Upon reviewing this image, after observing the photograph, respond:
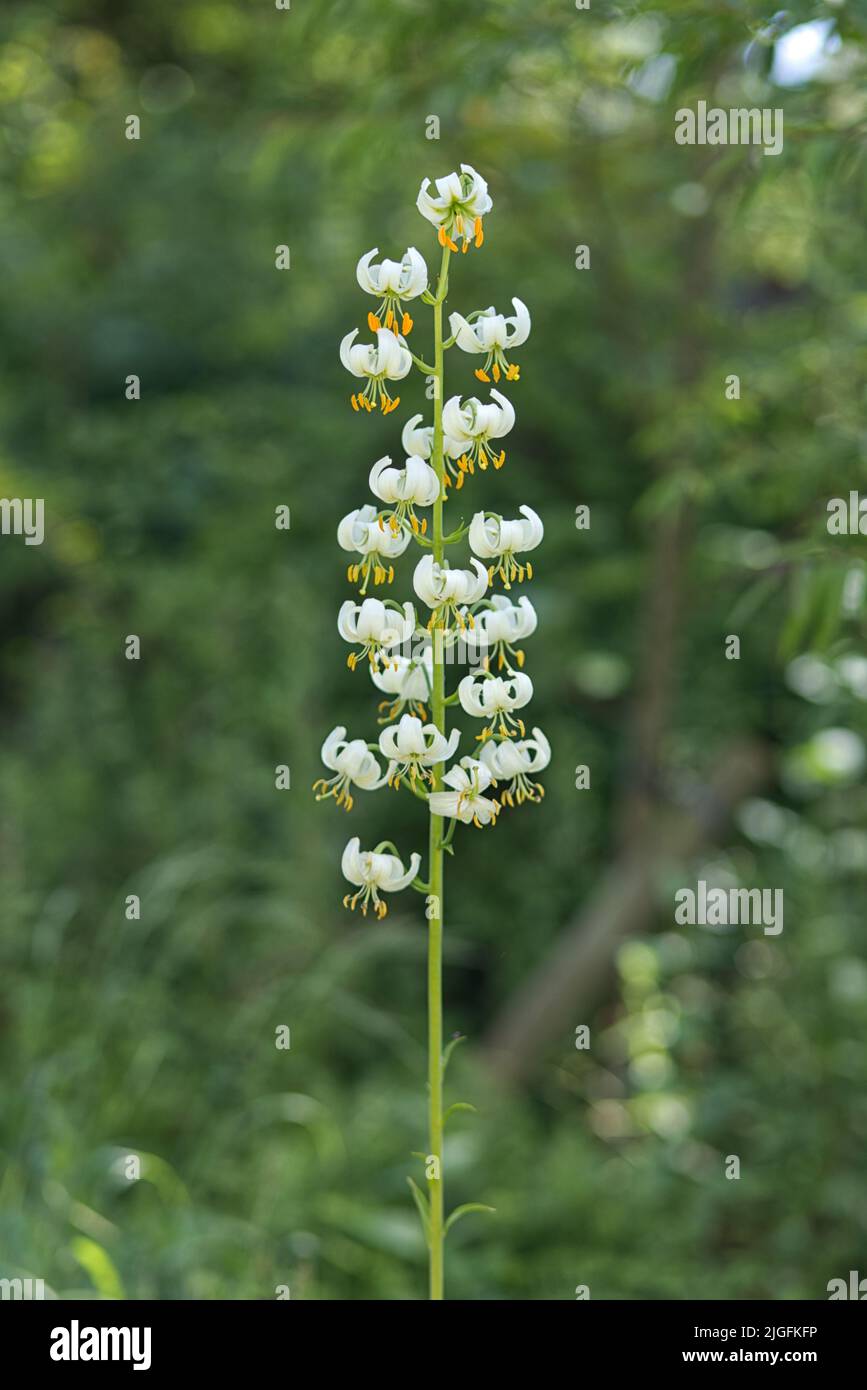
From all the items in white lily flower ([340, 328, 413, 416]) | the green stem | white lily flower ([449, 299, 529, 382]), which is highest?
white lily flower ([449, 299, 529, 382])

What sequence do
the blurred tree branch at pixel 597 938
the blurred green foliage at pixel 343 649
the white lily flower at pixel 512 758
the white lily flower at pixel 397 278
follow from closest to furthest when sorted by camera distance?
the white lily flower at pixel 397 278, the white lily flower at pixel 512 758, the blurred green foliage at pixel 343 649, the blurred tree branch at pixel 597 938

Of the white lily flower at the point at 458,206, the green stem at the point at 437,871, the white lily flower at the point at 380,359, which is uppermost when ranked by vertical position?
the white lily flower at the point at 458,206

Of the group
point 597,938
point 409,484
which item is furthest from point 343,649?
point 409,484

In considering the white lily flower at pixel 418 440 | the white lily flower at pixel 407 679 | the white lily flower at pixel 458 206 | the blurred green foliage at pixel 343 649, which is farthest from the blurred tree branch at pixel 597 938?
the white lily flower at pixel 458 206

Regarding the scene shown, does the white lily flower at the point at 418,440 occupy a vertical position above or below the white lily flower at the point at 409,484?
above

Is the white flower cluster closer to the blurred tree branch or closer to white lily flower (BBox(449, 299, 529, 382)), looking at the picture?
white lily flower (BBox(449, 299, 529, 382))

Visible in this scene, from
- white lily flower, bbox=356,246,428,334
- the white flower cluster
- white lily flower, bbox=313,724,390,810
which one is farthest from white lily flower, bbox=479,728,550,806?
white lily flower, bbox=356,246,428,334

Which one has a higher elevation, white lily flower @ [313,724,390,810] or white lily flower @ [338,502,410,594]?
white lily flower @ [338,502,410,594]

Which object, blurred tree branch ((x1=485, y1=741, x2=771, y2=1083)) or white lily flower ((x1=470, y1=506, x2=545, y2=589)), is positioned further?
blurred tree branch ((x1=485, y1=741, x2=771, y2=1083))

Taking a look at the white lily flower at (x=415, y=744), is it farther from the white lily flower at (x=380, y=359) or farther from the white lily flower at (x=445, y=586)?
the white lily flower at (x=380, y=359)
